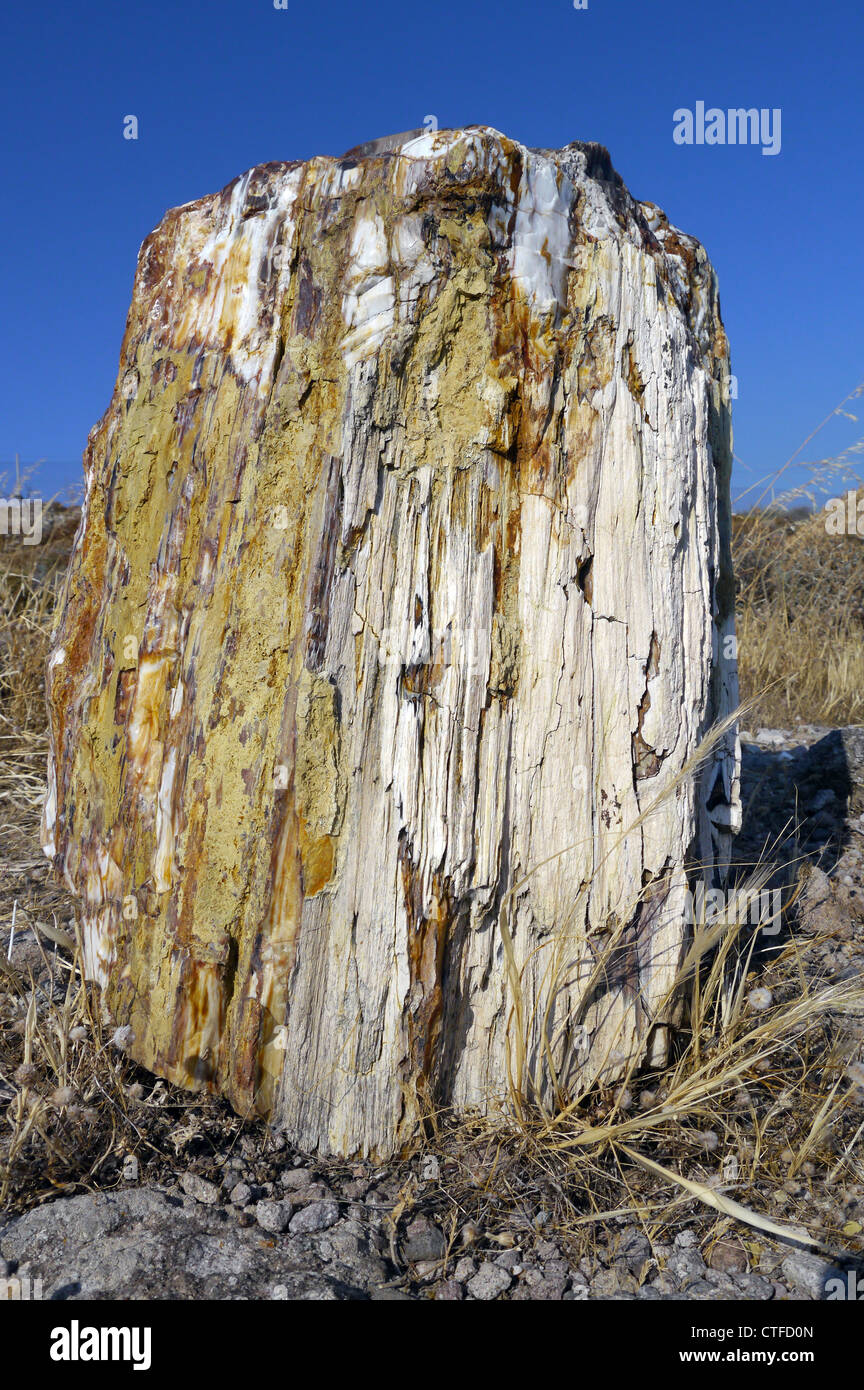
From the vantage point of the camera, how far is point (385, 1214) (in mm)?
1900

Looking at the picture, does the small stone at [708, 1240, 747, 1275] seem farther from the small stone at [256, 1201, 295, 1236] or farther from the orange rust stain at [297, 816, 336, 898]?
the orange rust stain at [297, 816, 336, 898]

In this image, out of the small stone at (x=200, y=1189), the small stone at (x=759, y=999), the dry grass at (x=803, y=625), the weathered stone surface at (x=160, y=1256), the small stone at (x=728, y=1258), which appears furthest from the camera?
the dry grass at (x=803, y=625)

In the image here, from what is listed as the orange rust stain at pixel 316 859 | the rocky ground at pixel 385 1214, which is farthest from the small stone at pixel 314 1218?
the orange rust stain at pixel 316 859

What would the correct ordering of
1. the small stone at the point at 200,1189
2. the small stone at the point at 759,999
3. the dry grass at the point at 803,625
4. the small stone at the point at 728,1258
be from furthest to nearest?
the dry grass at the point at 803,625 < the small stone at the point at 759,999 < the small stone at the point at 200,1189 < the small stone at the point at 728,1258

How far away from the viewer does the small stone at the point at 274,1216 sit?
1.85m

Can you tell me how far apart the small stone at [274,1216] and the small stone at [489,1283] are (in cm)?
33

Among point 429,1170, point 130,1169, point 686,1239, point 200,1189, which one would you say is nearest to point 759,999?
point 686,1239

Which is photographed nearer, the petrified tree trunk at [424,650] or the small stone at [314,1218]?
the small stone at [314,1218]

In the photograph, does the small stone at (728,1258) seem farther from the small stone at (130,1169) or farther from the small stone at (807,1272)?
the small stone at (130,1169)

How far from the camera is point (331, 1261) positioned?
1758 millimetres

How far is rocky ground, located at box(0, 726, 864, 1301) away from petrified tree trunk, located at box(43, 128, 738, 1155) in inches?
5.1

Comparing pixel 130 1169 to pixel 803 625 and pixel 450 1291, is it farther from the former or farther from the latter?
pixel 803 625
